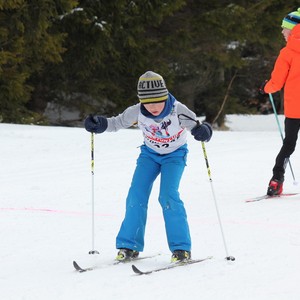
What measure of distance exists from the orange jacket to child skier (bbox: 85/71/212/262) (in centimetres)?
274

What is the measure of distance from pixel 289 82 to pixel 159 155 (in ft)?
9.55

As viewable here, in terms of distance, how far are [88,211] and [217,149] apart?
194 inches

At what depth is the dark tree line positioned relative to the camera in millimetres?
13711

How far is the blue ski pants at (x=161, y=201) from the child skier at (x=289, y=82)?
2.76m

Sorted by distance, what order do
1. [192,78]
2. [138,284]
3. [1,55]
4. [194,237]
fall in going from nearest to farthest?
[138,284] → [194,237] → [1,55] → [192,78]

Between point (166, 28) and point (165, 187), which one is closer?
point (165, 187)

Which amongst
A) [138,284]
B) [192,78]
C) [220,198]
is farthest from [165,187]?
[192,78]

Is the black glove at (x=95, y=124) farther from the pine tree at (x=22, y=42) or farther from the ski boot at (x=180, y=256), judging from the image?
the pine tree at (x=22, y=42)

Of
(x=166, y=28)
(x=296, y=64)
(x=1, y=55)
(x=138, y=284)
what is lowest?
(x=138, y=284)

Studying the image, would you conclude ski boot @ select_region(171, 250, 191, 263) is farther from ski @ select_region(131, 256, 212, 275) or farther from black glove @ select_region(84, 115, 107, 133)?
black glove @ select_region(84, 115, 107, 133)

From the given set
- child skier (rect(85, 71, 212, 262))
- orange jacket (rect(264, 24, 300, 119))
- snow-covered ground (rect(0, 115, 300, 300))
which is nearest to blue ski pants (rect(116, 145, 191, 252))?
child skier (rect(85, 71, 212, 262))

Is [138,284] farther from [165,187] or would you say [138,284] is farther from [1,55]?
[1,55]

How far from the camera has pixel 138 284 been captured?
4.76 metres

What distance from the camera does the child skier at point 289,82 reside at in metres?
7.84
